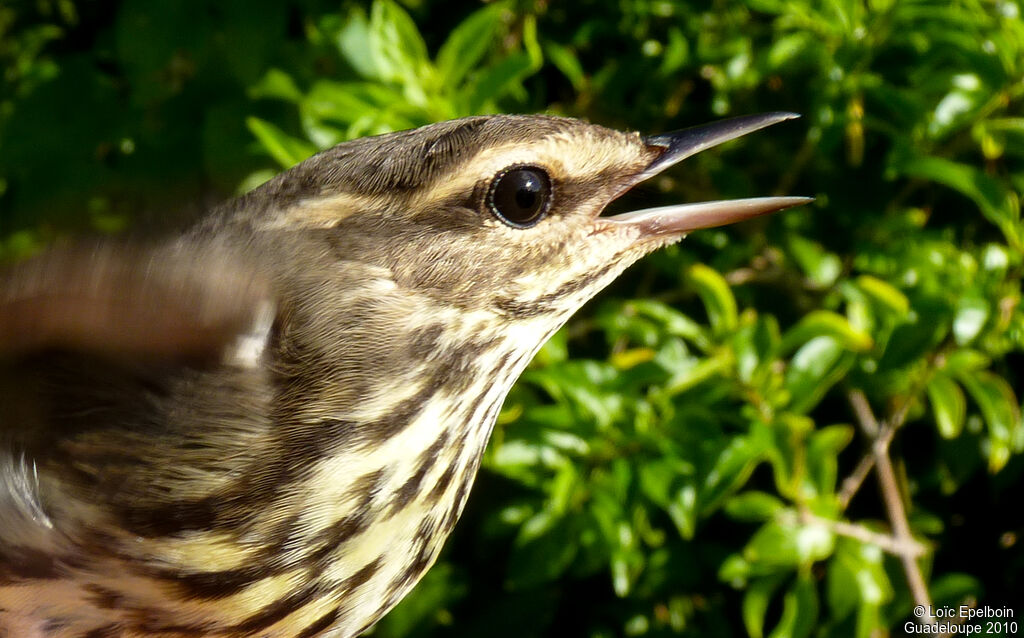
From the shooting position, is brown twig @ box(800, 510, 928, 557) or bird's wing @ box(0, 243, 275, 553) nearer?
bird's wing @ box(0, 243, 275, 553)

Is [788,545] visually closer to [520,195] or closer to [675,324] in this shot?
[675,324]

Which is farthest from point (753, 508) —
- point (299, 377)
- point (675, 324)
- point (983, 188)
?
point (299, 377)

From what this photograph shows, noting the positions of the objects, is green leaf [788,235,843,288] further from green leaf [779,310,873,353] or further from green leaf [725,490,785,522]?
green leaf [725,490,785,522]

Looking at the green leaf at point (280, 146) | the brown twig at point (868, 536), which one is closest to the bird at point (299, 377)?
the green leaf at point (280, 146)

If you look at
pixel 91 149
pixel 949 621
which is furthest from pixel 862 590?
pixel 91 149

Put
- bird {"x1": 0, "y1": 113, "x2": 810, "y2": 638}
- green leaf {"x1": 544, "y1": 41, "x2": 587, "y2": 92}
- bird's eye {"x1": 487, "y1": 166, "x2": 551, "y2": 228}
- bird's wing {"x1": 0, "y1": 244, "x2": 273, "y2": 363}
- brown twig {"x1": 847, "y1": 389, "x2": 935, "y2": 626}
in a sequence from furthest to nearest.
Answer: green leaf {"x1": 544, "y1": 41, "x2": 587, "y2": 92} < brown twig {"x1": 847, "y1": 389, "x2": 935, "y2": 626} < bird's eye {"x1": 487, "y1": 166, "x2": 551, "y2": 228} < bird {"x1": 0, "y1": 113, "x2": 810, "y2": 638} < bird's wing {"x1": 0, "y1": 244, "x2": 273, "y2": 363}

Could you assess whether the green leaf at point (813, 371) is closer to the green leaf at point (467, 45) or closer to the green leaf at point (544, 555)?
the green leaf at point (544, 555)

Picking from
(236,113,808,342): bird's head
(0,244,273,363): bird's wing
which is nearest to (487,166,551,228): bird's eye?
(236,113,808,342): bird's head

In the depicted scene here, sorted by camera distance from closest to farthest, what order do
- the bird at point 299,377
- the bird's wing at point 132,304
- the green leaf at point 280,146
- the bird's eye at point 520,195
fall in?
1. the bird's wing at point 132,304
2. the bird at point 299,377
3. the bird's eye at point 520,195
4. the green leaf at point 280,146
